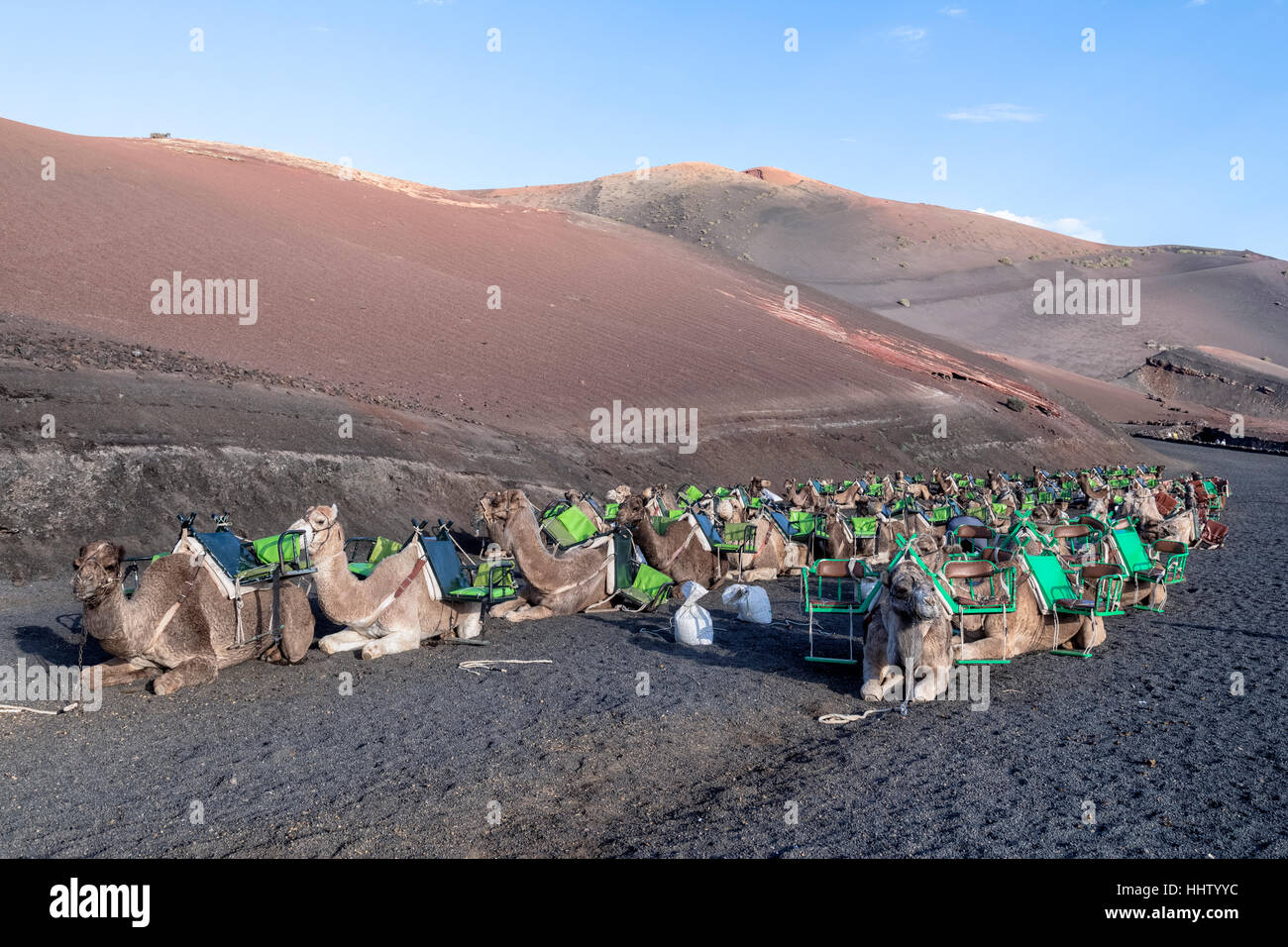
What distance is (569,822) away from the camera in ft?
20.2

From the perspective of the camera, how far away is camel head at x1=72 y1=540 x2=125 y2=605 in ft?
26.7

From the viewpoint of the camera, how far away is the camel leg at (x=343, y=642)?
34.0 feet

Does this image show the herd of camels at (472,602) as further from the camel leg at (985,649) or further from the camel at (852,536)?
the camel at (852,536)

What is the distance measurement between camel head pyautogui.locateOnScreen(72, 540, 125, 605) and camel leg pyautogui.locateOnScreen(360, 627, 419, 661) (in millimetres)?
2636

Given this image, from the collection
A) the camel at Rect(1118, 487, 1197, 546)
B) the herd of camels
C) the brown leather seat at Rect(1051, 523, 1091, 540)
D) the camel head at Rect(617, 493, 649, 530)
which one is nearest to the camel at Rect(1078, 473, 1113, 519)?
the camel at Rect(1118, 487, 1197, 546)

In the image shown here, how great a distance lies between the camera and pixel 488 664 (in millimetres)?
10172


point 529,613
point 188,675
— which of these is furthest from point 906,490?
point 188,675

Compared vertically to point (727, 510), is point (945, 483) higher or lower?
lower

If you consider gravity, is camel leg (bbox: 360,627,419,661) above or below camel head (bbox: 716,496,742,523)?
below

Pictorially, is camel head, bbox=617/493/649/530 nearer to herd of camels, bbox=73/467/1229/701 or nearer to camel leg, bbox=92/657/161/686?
herd of camels, bbox=73/467/1229/701

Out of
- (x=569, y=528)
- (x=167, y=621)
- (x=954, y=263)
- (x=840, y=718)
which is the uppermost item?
(x=954, y=263)

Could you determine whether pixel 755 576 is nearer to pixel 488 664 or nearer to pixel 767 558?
pixel 767 558

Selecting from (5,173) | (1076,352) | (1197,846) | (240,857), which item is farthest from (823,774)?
(1076,352)

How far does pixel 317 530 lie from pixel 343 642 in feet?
5.07
